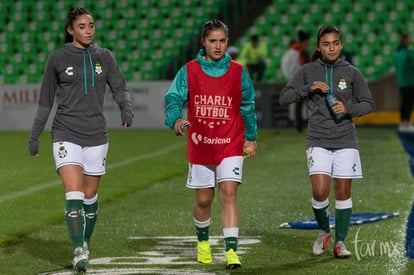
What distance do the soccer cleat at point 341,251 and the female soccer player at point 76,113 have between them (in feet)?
5.70

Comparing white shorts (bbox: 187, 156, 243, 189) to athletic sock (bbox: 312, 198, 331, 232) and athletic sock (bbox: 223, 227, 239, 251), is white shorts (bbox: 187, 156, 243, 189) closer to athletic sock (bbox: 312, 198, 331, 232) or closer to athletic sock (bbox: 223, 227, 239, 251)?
athletic sock (bbox: 223, 227, 239, 251)

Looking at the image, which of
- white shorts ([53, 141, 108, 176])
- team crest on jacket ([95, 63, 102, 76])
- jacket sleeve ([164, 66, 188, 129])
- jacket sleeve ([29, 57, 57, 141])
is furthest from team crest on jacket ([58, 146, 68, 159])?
jacket sleeve ([164, 66, 188, 129])

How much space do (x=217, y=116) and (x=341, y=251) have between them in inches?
52.8

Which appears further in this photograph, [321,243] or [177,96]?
[321,243]

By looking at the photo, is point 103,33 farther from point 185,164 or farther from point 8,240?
point 8,240

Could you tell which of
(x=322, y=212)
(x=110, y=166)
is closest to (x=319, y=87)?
(x=322, y=212)

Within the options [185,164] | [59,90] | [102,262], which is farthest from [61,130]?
[185,164]

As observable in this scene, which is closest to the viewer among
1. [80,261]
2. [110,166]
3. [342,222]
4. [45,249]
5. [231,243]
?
[80,261]

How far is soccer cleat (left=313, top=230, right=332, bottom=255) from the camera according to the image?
8.21 meters

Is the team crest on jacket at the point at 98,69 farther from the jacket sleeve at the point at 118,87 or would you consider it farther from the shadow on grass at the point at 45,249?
the shadow on grass at the point at 45,249

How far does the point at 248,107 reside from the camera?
7.75 m

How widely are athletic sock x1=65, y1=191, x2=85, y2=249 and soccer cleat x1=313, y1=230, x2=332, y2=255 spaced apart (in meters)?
1.78

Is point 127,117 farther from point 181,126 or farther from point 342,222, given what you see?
point 342,222

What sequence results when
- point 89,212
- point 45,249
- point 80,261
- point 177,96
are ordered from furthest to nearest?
point 45,249, point 89,212, point 177,96, point 80,261
